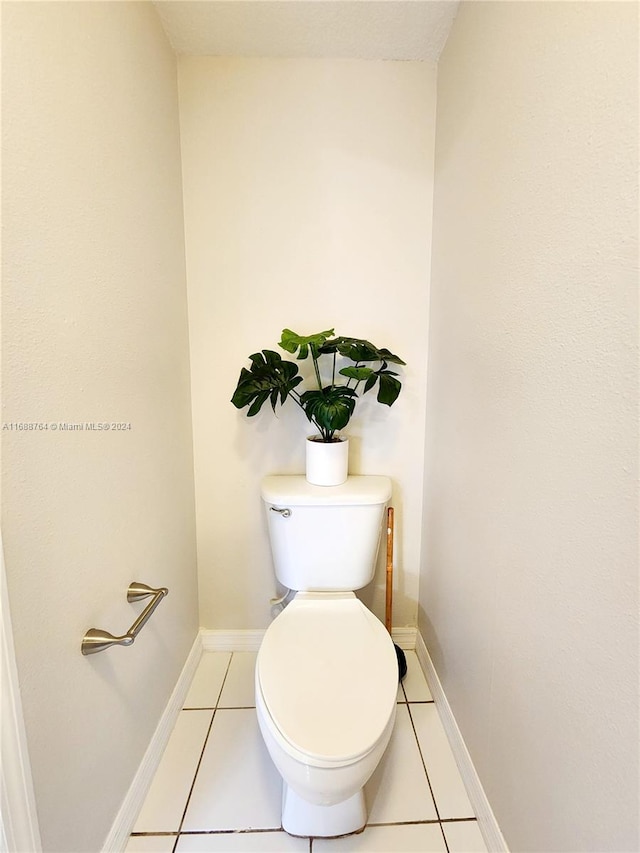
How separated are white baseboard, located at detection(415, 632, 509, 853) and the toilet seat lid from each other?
0.36 meters

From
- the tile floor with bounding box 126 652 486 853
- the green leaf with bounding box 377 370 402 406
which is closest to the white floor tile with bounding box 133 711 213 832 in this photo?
the tile floor with bounding box 126 652 486 853

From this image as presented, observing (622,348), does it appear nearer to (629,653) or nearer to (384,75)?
(629,653)

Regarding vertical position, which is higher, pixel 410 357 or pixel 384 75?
pixel 384 75

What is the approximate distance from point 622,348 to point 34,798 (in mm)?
1181

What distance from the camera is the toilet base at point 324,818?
3.49 feet

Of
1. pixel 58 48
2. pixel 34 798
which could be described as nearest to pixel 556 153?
pixel 58 48

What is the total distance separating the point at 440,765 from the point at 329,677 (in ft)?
1.70

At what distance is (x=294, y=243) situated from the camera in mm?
1499

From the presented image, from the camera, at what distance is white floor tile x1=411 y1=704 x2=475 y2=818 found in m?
1.14

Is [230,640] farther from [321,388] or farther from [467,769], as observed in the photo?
[321,388]

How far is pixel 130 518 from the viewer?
3.61ft

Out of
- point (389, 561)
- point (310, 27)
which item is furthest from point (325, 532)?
point (310, 27)
